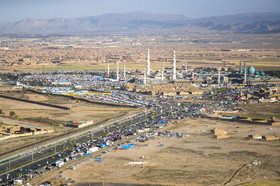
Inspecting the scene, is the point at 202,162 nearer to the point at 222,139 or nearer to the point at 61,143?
the point at 222,139

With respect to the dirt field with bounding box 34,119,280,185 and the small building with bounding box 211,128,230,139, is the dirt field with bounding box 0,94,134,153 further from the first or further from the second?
the small building with bounding box 211,128,230,139

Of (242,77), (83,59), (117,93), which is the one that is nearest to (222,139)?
(117,93)

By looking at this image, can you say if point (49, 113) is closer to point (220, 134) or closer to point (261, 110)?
point (220, 134)

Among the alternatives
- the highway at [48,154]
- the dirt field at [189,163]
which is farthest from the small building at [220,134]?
the highway at [48,154]

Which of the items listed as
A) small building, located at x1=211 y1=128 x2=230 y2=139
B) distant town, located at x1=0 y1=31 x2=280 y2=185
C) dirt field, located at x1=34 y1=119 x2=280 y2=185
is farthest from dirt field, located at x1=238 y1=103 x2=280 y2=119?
small building, located at x1=211 y1=128 x2=230 y2=139

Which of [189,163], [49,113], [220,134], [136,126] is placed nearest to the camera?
[189,163]

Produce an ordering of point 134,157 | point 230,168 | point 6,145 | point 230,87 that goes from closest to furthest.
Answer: point 230,168
point 134,157
point 6,145
point 230,87

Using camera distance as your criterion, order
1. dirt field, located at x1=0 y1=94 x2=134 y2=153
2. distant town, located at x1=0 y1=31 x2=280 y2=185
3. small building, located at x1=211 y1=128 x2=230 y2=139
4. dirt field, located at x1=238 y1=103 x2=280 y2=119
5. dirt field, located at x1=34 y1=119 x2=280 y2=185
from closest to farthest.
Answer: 1. dirt field, located at x1=34 y1=119 x2=280 y2=185
2. distant town, located at x1=0 y1=31 x2=280 y2=185
3. small building, located at x1=211 y1=128 x2=230 y2=139
4. dirt field, located at x1=0 y1=94 x2=134 y2=153
5. dirt field, located at x1=238 y1=103 x2=280 y2=119

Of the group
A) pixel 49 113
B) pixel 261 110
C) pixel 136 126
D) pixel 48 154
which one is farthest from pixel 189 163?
pixel 261 110
